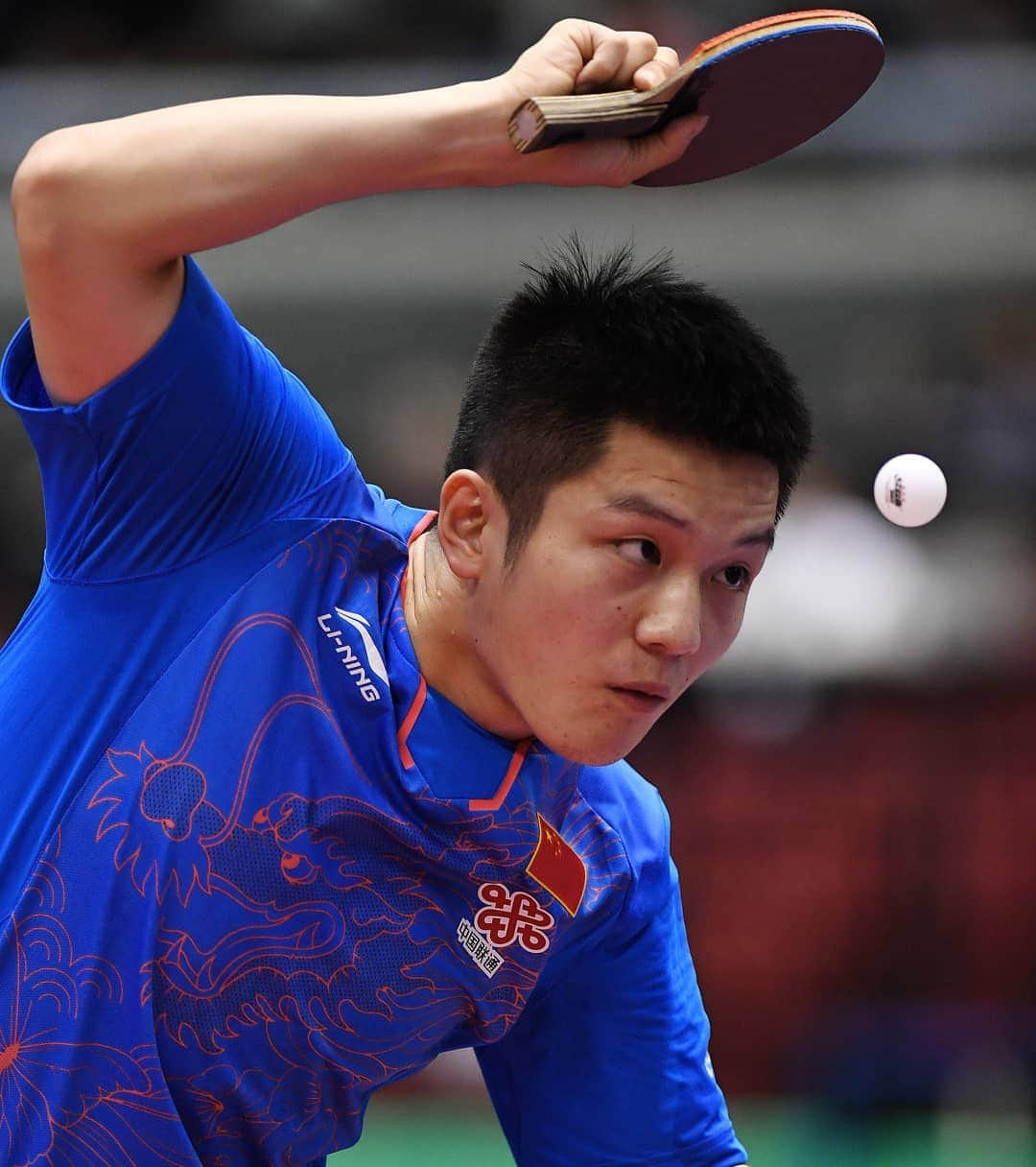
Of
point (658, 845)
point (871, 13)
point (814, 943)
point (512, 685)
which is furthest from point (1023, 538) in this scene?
point (512, 685)

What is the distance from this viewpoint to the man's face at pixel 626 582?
2.25 m

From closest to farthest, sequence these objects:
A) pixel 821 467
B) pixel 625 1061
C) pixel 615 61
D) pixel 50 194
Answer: pixel 50 194, pixel 615 61, pixel 625 1061, pixel 821 467

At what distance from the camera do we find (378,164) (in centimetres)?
206

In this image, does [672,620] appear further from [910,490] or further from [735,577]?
[910,490]

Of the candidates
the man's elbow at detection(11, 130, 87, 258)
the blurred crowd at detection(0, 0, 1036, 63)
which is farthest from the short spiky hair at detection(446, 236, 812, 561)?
the blurred crowd at detection(0, 0, 1036, 63)

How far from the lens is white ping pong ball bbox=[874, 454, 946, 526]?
8.34 ft

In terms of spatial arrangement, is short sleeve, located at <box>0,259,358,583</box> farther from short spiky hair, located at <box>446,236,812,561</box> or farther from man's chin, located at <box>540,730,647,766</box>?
man's chin, located at <box>540,730,647,766</box>

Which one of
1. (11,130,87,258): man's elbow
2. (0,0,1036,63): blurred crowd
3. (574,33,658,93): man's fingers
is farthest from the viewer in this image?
(0,0,1036,63): blurred crowd

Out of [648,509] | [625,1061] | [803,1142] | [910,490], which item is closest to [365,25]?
[803,1142]

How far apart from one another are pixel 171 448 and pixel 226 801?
1.60 ft

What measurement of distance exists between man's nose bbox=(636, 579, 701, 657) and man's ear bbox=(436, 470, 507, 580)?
26cm

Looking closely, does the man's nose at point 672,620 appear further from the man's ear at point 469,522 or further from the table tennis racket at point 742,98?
the table tennis racket at point 742,98

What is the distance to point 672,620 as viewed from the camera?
2.24 metres

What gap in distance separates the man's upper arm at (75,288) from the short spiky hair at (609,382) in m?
0.51
